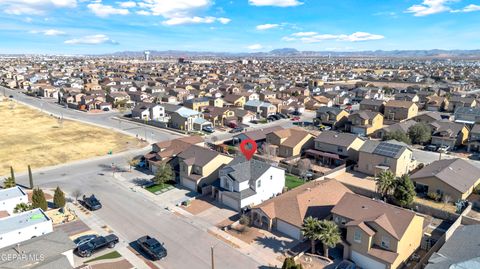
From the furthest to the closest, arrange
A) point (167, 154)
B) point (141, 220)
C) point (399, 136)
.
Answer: point (399, 136) < point (167, 154) < point (141, 220)

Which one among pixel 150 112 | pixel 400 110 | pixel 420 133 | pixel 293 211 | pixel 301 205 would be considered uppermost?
pixel 400 110

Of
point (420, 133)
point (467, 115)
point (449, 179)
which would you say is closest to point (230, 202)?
point (449, 179)

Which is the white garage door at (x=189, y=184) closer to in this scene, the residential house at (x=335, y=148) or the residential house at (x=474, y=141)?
the residential house at (x=335, y=148)

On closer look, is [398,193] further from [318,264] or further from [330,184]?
[318,264]

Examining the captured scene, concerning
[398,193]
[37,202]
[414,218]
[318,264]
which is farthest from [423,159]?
[37,202]

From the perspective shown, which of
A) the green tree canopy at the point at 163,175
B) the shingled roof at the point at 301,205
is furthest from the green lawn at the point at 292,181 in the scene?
the green tree canopy at the point at 163,175

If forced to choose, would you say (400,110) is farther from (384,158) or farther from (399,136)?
(384,158)
